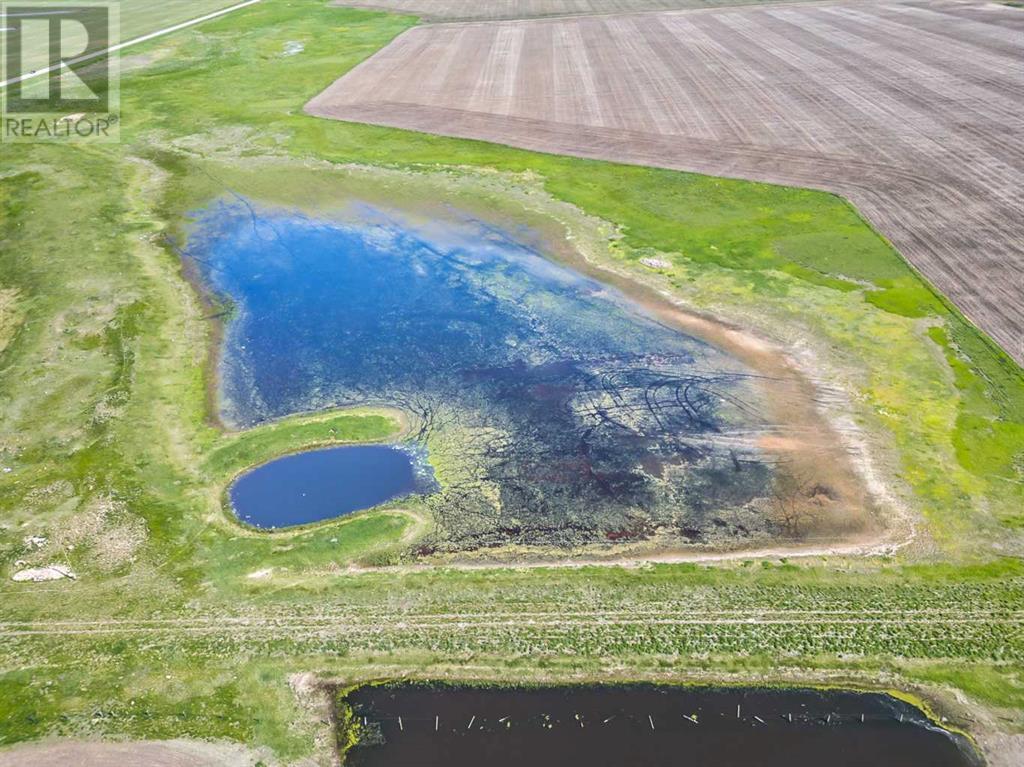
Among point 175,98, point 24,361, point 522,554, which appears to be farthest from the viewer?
point 175,98

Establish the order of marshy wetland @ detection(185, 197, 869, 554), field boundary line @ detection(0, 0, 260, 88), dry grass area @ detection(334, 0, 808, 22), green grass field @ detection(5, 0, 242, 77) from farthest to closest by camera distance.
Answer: dry grass area @ detection(334, 0, 808, 22)
green grass field @ detection(5, 0, 242, 77)
field boundary line @ detection(0, 0, 260, 88)
marshy wetland @ detection(185, 197, 869, 554)

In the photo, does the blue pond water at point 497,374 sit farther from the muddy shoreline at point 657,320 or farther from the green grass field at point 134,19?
the green grass field at point 134,19

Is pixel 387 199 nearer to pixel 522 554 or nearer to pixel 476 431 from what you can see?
pixel 476 431

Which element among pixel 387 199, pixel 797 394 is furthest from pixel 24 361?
pixel 797 394

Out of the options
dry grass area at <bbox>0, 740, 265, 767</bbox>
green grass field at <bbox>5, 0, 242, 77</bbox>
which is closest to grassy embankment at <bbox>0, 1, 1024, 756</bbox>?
dry grass area at <bbox>0, 740, 265, 767</bbox>

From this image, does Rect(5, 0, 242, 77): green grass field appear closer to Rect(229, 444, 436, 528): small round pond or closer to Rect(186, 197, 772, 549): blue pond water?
Rect(186, 197, 772, 549): blue pond water

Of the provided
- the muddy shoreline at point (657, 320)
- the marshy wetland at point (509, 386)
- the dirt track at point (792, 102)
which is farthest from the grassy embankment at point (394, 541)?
the dirt track at point (792, 102)

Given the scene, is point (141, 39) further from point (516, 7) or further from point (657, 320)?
point (657, 320)
